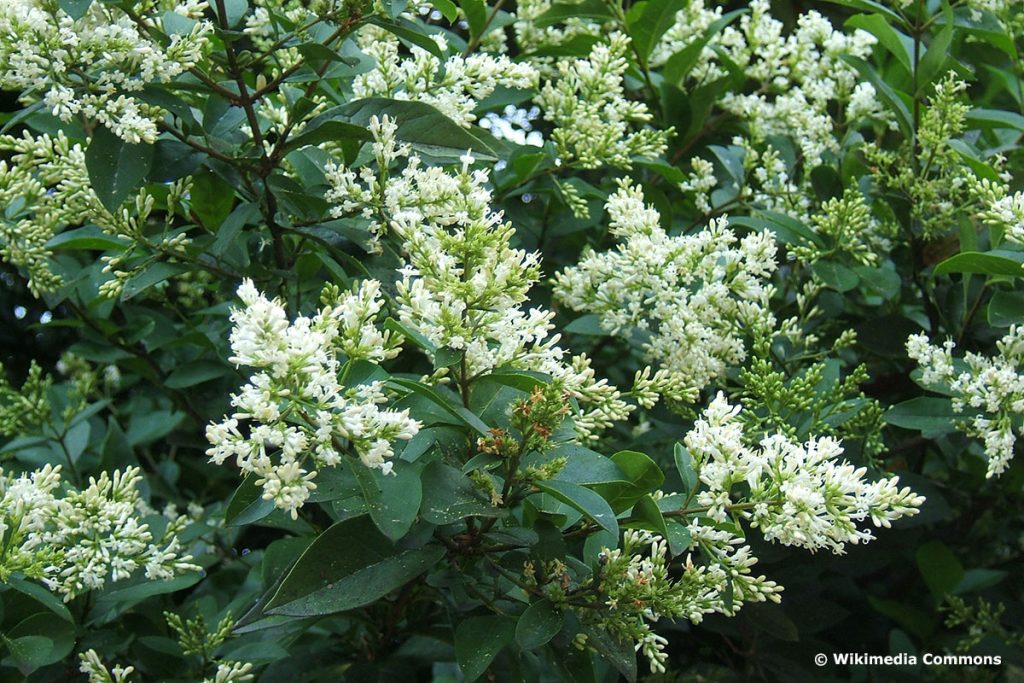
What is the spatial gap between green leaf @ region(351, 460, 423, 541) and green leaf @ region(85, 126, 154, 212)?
782 millimetres

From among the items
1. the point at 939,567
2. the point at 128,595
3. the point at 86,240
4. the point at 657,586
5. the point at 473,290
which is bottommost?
→ the point at 939,567

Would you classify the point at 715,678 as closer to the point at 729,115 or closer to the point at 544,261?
the point at 544,261

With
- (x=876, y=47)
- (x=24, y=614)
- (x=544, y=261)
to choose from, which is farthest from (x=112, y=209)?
(x=876, y=47)

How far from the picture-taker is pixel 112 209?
1.89m

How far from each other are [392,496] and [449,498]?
10cm

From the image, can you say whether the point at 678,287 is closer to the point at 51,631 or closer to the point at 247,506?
the point at 247,506

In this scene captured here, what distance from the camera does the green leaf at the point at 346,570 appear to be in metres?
1.50

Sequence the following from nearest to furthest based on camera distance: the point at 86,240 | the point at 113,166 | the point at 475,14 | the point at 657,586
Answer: the point at 657,586 → the point at 113,166 → the point at 86,240 → the point at 475,14

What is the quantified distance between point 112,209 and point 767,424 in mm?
1428

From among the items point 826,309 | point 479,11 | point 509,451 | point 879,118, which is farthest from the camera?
point 879,118

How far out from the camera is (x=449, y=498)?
1.56 m

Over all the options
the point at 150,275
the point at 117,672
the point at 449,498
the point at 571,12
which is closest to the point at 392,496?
the point at 449,498

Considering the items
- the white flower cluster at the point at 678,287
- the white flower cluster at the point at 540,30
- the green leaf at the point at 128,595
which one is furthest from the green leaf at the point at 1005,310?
the green leaf at the point at 128,595

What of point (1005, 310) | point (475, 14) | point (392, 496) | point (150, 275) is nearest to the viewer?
point (392, 496)
